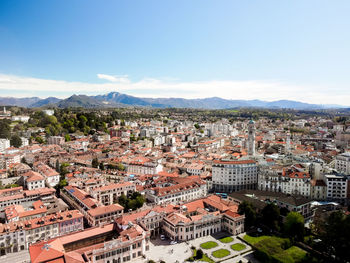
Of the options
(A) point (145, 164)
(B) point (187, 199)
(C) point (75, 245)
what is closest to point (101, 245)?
(C) point (75, 245)

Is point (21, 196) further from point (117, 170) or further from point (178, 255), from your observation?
point (178, 255)

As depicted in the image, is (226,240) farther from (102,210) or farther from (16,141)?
(16,141)

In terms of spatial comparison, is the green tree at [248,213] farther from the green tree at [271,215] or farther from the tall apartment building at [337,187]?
the tall apartment building at [337,187]

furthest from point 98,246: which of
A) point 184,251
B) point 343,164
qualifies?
point 343,164

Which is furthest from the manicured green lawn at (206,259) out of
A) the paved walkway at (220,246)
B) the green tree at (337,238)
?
the green tree at (337,238)

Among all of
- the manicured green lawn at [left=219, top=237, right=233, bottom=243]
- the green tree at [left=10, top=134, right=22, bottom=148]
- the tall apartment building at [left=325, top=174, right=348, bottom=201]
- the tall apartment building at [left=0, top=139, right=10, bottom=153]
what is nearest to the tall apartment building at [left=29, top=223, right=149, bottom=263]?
the manicured green lawn at [left=219, top=237, right=233, bottom=243]

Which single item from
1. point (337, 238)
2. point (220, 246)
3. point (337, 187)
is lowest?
point (220, 246)

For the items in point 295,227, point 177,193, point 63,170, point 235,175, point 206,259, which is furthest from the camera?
point 63,170
